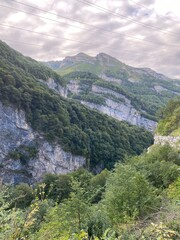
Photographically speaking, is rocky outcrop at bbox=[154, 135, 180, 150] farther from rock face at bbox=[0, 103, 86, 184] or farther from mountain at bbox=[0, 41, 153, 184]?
rock face at bbox=[0, 103, 86, 184]

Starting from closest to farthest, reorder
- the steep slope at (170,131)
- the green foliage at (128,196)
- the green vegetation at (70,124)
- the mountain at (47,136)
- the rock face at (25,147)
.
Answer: the green foliage at (128,196), the steep slope at (170,131), the rock face at (25,147), the mountain at (47,136), the green vegetation at (70,124)

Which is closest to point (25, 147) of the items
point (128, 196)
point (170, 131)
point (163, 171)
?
point (170, 131)

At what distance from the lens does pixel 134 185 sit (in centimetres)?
1512

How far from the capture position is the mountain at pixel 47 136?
89438 mm

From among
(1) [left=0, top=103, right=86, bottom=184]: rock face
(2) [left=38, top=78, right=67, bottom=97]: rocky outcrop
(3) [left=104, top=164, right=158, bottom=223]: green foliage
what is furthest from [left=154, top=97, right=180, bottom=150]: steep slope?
(2) [left=38, top=78, right=67, bottom=97]: rocky outcrop

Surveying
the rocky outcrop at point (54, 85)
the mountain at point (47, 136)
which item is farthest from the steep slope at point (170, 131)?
the rocky outcrop at point (54, 85)

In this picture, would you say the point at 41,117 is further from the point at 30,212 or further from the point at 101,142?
the point at 30,212

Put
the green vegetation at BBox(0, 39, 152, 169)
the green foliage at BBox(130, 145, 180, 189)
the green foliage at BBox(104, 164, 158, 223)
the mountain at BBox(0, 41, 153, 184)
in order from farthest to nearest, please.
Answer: the green vegetation at BBox(0, 39, 152, 169), the mountain at BBox(0, 41, 153, 184), the green foliage at BBox(130, 145, 180, 189), the green foliage at BBox(104, 164, 158, 223)

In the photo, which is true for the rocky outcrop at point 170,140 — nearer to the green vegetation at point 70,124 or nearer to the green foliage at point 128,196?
the green foliage at point 128,196

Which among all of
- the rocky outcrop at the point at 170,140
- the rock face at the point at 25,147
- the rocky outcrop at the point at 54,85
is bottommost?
the rock face at the point at 25,147

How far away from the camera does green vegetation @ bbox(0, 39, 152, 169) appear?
99.9 meters

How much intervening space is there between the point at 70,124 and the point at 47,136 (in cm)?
1597

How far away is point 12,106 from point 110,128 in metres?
50.7

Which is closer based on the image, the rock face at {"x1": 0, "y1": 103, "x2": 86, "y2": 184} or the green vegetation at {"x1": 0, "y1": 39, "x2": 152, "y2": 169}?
the rock face at {"x1": 0, "y1": 103, "x2": 86, "y2": 184}
